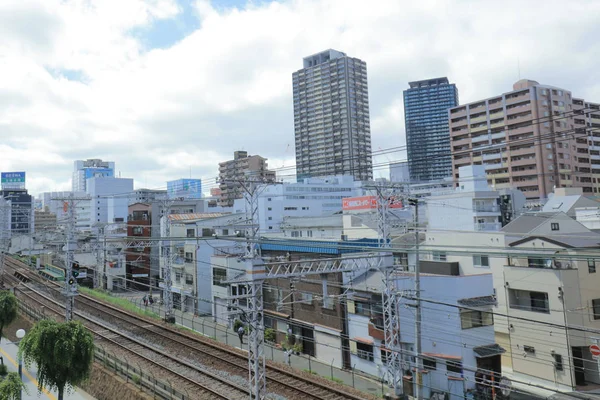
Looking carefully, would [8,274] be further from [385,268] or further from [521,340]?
[521,340]

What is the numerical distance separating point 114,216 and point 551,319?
84.4 metres

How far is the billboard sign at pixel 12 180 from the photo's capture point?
9462cm

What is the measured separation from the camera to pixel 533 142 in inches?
2148

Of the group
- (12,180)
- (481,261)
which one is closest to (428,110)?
(12,180)

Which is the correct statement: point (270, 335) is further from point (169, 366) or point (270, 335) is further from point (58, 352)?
point (58, 352)

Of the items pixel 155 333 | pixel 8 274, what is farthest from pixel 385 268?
pixel 8 274

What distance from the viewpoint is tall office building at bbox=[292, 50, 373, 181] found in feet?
344

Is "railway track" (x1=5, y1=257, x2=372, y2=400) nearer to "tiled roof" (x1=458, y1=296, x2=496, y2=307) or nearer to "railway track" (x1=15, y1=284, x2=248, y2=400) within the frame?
"railway track" (x1=15, y1=284, x2=248, y2=400)

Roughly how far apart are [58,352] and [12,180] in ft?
336

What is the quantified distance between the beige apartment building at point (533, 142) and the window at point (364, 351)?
3937cm

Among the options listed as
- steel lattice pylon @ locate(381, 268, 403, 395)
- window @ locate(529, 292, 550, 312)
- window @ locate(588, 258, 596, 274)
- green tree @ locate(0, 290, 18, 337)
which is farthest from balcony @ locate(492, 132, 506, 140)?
green tree @ locate(0, 290, 18, 337)

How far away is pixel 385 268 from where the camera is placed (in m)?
16.3

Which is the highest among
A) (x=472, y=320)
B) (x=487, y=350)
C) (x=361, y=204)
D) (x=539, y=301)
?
(x=361, y=204)

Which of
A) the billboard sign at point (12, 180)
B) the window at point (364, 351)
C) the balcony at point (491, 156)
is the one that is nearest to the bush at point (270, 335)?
the window at point (364, 351)
